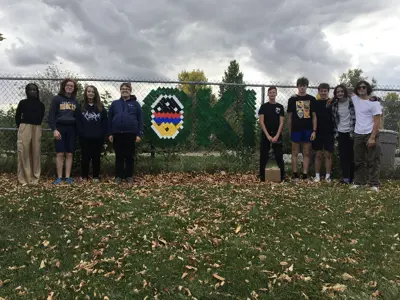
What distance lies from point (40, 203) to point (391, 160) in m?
7.18

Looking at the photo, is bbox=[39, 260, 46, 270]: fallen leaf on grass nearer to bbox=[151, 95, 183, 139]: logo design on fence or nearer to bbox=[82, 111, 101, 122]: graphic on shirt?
bbox=[82, 111, 101, 122]: graphic on shirt

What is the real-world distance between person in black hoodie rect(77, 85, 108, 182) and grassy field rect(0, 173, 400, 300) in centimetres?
102

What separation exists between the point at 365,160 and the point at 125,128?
4307 millimetres

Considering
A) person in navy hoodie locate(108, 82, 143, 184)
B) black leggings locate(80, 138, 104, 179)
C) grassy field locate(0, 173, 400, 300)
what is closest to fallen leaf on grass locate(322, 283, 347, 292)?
grassy field locate(0, 173, 400, 300)

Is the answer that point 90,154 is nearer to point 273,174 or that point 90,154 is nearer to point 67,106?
point 67,106

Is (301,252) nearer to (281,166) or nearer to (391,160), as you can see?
(281,166)

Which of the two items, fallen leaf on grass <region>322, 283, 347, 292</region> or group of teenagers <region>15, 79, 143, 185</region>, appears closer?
fallen leaf on grass <region>322, 283, 347, 292</region>

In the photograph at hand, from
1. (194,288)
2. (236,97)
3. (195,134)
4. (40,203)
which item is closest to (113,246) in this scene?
(194,288)

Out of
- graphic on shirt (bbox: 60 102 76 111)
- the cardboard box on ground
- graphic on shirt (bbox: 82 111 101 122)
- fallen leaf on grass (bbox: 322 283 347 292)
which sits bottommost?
fallen leaf on grass (bbox: 322 283 347 292)

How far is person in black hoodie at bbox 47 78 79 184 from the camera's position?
662 cm

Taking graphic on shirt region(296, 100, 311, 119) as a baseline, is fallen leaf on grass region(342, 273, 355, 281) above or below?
below

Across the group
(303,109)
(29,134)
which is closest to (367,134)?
(303,109)

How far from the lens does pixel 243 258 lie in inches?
141

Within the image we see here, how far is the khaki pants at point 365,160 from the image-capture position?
21.4ft
